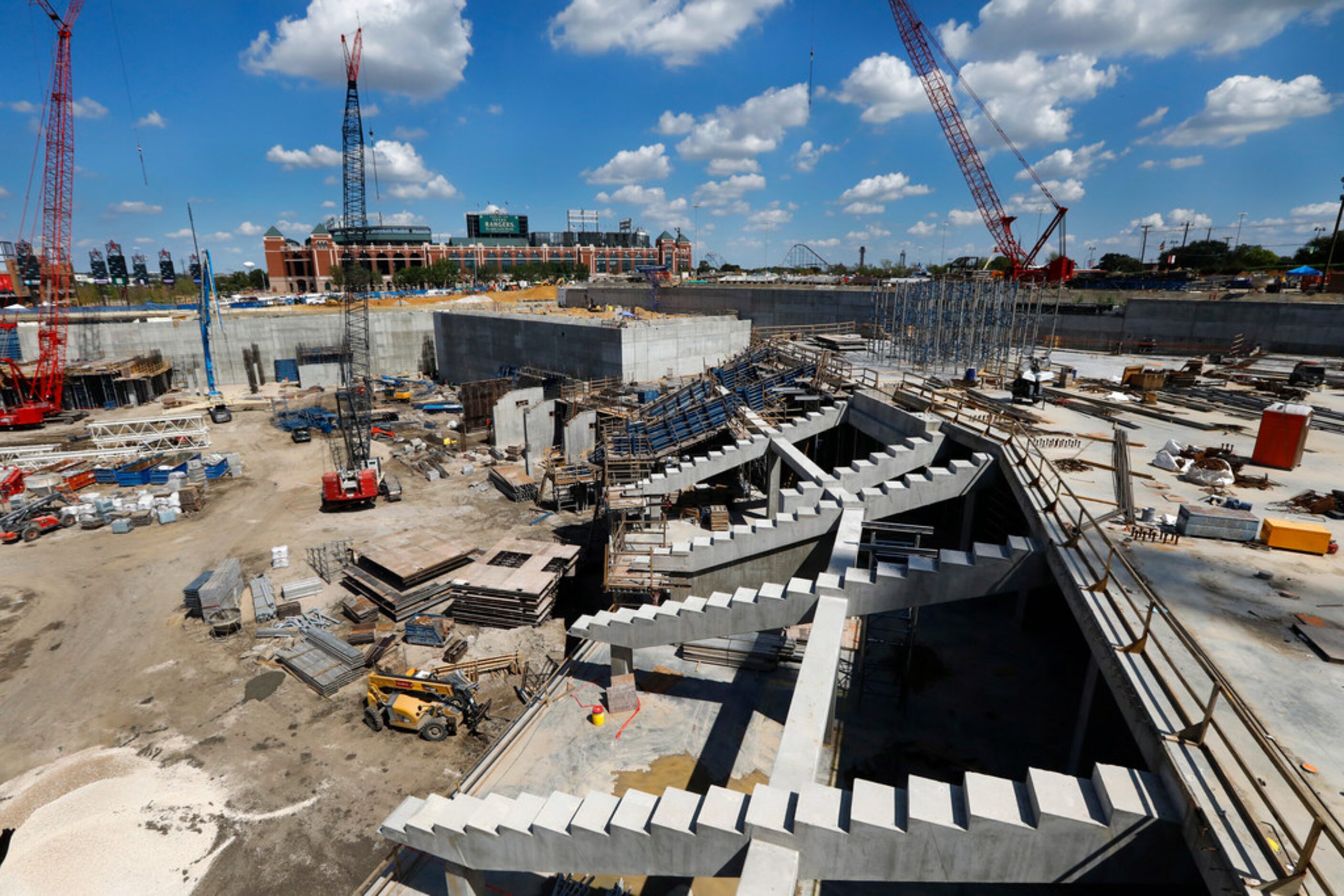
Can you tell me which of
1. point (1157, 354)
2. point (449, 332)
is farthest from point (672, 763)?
point (449, 332)

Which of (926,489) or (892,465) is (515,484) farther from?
(926,489)

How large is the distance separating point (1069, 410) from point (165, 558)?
3297 cm

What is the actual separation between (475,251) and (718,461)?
481ft

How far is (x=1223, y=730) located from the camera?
20.2ft

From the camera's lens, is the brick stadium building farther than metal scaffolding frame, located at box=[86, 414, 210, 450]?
Yes

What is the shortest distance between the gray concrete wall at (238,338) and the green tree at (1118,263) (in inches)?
3629

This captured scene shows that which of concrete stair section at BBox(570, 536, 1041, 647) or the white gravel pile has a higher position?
concrete stair section at BBox(570, 536, 1041, 647)

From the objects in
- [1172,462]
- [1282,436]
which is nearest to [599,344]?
[1172,462]

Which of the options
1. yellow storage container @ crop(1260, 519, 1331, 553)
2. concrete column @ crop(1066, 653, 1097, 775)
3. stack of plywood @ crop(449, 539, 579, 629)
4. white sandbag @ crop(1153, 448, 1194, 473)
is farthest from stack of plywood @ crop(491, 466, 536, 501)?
yellow storage container @ crop(1260, 519, 1331, 553)

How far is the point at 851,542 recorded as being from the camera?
13336 mm

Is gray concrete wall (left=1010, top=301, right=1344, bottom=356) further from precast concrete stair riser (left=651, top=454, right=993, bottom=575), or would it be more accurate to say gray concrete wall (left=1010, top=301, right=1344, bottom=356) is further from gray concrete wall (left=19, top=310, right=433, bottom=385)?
gray concrete wall (left=19, top=310, right=433, bottom=385)

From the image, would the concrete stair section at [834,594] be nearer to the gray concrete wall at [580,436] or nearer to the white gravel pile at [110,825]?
the white gravel pile at [110,825]

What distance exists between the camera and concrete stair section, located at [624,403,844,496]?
21062mm

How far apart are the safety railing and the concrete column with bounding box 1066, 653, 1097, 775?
1.39 metres
